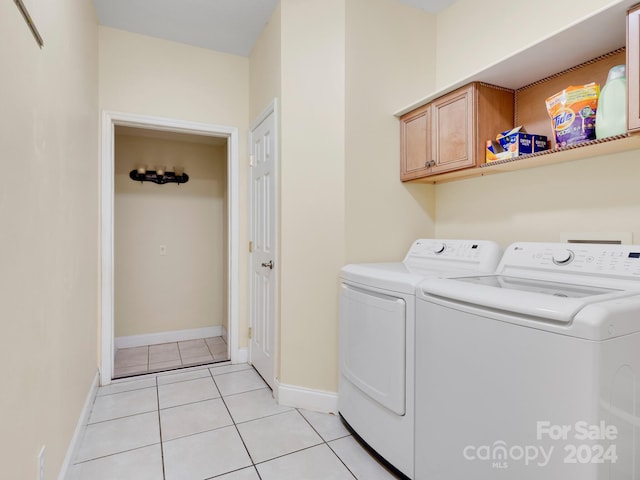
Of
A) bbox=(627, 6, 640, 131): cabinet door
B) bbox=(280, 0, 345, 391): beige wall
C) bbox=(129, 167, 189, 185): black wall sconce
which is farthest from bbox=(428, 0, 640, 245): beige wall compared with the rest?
bbox=(129, 167, 189, 185): black wall sconce

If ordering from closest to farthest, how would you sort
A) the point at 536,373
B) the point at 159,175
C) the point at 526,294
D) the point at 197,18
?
the point at 536,373 < the point at 526,294 < the point at 197,18 < the point at 159,175

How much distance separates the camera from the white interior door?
8.05 ft

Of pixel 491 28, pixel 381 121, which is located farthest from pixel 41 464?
pixel 491 28

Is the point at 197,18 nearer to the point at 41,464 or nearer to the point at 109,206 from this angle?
the point at 109,206

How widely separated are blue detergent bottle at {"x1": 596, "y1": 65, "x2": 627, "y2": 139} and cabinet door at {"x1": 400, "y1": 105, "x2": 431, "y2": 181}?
86cm

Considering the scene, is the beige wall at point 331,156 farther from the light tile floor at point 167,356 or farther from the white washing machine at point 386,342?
the light tile floor at point 167,356

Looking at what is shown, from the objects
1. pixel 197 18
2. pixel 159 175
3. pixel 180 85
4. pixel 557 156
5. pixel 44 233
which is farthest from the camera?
pixel 159 175

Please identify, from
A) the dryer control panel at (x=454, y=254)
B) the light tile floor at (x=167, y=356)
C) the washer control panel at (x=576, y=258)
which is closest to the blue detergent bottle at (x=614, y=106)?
the washer control panel at (x=576, y=258)

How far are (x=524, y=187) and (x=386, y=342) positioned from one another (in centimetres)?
117

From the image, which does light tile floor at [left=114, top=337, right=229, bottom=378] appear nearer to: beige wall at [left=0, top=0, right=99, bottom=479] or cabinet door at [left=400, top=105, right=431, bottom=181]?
beige wall at [left=0, top=0, right=99, bottom=479]

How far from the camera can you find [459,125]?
1.89 meters

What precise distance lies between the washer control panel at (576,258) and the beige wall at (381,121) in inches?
29.8

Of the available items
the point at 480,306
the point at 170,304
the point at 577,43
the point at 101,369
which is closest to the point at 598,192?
the point at 577,43

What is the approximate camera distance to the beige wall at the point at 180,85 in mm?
2672
